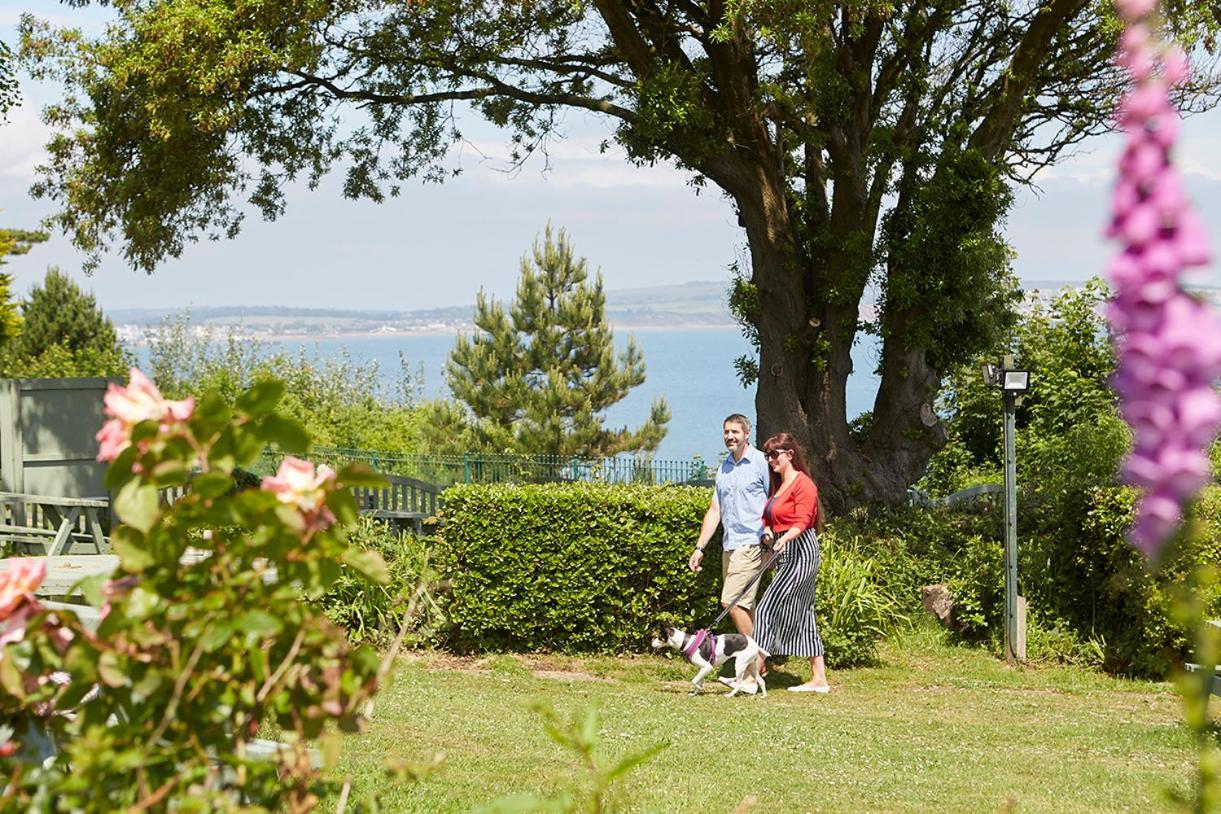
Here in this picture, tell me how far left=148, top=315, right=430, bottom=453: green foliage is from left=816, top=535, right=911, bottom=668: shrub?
56.9 ft

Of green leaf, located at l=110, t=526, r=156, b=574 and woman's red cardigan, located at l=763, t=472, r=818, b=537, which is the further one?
woman's red cardigan, located at l=763, t=472, r=818, b=537

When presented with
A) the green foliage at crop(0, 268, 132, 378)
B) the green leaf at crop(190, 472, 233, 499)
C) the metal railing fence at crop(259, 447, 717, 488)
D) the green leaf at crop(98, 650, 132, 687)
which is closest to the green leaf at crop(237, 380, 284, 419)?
the green leaf at crop(190, 472, 233, 499)

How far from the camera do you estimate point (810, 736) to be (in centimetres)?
820

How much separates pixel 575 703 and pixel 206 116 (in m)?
7.45

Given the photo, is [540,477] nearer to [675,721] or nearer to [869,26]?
[869,26]

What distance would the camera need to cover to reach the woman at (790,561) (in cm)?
998

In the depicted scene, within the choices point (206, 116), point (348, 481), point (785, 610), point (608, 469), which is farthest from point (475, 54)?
point (348, 481)

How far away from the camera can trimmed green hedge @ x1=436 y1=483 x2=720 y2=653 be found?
11.3 m

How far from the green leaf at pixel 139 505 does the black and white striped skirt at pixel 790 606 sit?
8308 mm

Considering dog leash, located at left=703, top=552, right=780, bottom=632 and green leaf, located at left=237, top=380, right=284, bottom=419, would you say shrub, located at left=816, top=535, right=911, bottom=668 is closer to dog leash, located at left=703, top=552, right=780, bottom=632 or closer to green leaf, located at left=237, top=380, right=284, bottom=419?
dog leash, located at left=703, top=552, right=780, bottom=632

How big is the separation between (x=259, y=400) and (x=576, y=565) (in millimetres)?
9315

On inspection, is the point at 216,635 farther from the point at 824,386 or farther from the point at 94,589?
the point at 824,386

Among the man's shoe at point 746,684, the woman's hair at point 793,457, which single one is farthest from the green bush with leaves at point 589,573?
the man's shoe at point 746,684

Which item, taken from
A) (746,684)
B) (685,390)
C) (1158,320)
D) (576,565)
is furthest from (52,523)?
(685,390)
